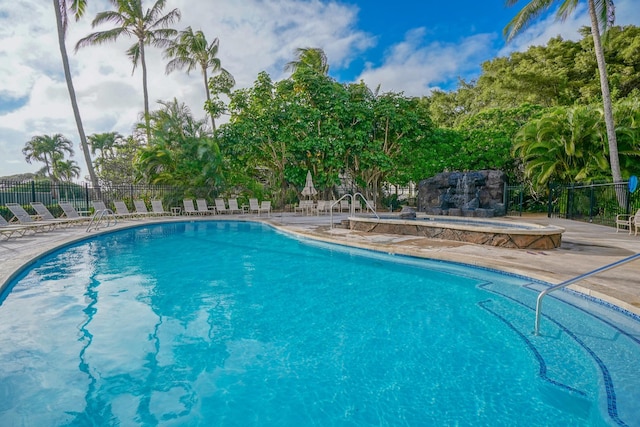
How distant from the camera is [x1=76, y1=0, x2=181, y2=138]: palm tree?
19.1 m

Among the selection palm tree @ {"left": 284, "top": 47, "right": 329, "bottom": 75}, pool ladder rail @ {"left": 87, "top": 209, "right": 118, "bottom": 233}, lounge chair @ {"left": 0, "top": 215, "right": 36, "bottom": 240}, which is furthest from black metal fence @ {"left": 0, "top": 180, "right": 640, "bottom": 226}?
palm tree @ {"left": 284, "top": 47, "right": 329, "bottom": 75}

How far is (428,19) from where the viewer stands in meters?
19.9

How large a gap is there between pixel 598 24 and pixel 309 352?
55.9 ft

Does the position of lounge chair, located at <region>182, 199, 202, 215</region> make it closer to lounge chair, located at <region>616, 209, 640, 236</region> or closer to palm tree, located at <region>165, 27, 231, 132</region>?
palm tree, located at <region>165, 27, 231, 132</region>

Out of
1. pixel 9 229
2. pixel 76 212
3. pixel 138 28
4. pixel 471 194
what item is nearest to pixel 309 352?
pixel 9 229

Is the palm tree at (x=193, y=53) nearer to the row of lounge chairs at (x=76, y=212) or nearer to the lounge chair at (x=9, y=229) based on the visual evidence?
the row of lounge chairs at (x=76, y=212)

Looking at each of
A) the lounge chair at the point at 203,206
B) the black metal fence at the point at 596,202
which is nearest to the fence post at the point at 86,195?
the lounge chair at the point at 203,206

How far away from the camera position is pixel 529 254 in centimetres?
696

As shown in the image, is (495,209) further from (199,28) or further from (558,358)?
(199,28)

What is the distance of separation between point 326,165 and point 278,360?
17416 mm

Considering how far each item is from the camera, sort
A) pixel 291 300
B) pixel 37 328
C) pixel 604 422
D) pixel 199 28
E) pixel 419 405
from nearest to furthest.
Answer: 1. pixel 604 422
2. pixel 419 405
3. pixel 37 328
4. pixel 291 300
5. pixel 199 28

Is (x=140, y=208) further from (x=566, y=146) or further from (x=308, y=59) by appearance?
(x=566, y=146)

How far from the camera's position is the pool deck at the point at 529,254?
4.71m

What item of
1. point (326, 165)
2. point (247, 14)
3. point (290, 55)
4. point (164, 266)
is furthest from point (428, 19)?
point (164, 266)
